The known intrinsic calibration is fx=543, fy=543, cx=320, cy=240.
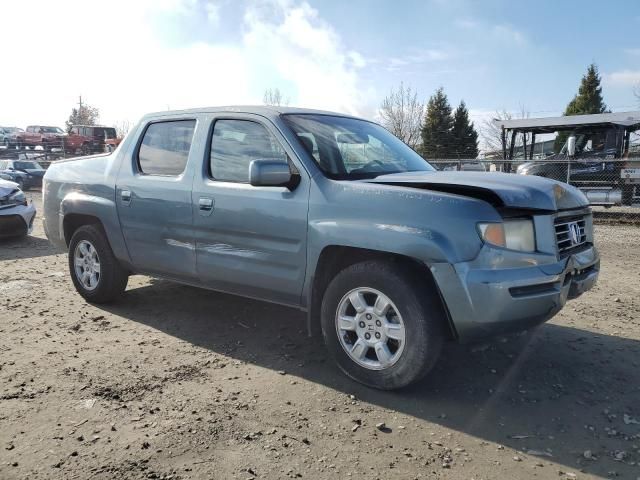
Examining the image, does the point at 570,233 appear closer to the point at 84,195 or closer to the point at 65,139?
the point at 84,195

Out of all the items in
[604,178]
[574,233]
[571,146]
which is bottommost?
[604,178]

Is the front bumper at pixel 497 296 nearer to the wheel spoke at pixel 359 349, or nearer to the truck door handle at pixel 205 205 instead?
the wheel spoke at pixel 359 349

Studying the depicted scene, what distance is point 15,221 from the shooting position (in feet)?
30.3

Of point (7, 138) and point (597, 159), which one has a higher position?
point (7, 138)

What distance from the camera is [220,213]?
4.18 m

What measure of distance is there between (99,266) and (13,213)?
196 inches

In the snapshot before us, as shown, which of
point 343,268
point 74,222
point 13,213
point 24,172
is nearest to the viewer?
point 343,268

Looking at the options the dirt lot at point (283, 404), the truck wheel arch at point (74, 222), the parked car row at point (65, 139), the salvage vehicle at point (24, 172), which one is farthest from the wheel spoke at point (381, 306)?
the parked car row at point (65, 139)

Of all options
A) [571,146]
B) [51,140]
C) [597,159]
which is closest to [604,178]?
[597,159]

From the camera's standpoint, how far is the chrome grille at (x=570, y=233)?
3.47 metres

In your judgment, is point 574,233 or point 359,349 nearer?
point 359,349

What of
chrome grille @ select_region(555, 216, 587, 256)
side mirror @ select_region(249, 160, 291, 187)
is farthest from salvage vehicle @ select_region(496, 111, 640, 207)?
side mirror @ select_region(249, 160, 291, 187)

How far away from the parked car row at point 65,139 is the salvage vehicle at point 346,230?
34156mm

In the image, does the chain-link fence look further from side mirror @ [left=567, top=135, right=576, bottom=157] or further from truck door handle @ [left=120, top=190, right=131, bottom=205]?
truck door handle @ [left=120, top=190, right=131, bottom=205]
